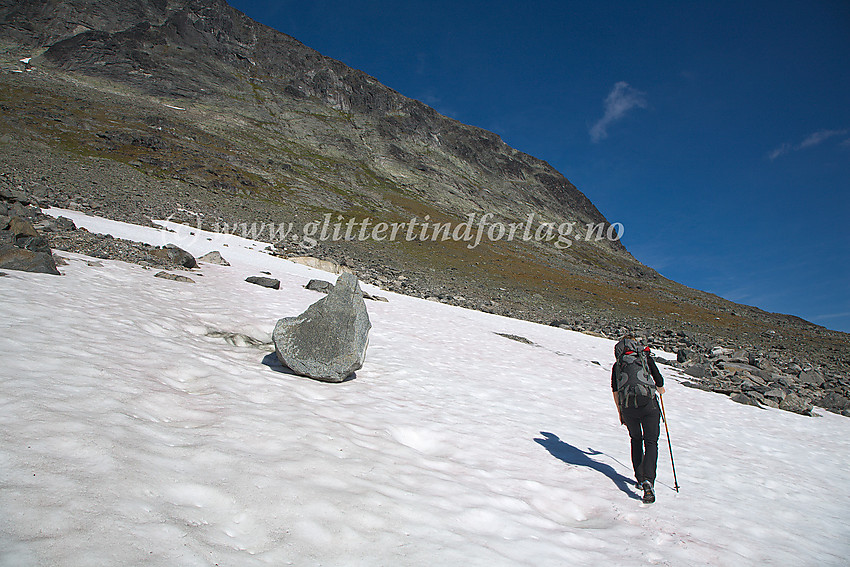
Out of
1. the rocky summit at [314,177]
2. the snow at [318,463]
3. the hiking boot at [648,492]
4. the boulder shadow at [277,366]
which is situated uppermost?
the rocky summit at [314,177]

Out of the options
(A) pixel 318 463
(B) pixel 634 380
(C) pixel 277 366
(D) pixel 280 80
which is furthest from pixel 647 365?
(D) pixel 280 80

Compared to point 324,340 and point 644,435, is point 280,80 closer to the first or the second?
point 324,340

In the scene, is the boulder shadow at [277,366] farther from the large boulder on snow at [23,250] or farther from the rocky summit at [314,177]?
the rocky summit at [314,177]

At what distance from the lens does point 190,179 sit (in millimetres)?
52219

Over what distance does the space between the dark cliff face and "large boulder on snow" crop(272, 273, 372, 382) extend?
332 feet

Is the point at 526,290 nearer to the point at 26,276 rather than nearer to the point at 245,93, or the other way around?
the point at 26,276

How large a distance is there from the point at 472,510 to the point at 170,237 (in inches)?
1011

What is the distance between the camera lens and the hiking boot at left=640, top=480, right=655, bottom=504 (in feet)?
18.1

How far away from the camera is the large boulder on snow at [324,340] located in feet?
26.0

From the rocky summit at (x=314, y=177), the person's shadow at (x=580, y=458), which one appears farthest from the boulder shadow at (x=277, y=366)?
the rocky summit at (x=314, y=177)

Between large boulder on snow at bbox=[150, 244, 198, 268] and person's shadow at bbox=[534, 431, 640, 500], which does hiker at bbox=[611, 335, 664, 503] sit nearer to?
person's shadow at bbox=[534, 431, 640, 500]

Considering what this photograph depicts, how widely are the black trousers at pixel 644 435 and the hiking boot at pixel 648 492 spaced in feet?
0.23

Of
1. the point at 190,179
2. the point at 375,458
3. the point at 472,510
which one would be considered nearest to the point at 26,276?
the point at 375,458

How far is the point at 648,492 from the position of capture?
557 centimetres
